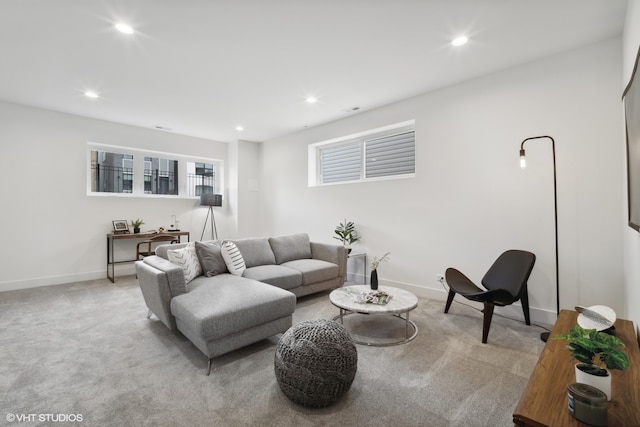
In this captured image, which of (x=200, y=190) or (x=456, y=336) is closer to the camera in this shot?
(x=456, y=336)

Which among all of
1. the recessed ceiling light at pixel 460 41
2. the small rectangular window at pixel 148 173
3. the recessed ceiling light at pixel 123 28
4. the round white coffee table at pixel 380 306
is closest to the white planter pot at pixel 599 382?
the round white coffee table at pixel 380 306

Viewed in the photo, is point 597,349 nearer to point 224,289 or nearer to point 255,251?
point 224,289

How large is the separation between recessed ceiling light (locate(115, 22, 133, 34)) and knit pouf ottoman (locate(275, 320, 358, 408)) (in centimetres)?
277

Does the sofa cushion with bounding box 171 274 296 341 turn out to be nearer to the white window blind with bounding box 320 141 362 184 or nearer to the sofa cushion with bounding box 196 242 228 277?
the sofa cushion with bounding box 196 242 228 277

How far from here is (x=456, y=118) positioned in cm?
352

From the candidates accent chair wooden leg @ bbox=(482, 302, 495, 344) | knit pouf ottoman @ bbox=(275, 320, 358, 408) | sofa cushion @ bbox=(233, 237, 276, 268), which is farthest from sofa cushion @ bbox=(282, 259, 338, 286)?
accent chair wooden leg @ bbox=(482, 302, 495, 344)

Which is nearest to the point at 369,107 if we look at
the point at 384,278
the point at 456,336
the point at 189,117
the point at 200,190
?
the point at 384,278

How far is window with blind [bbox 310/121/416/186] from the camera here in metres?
4.17

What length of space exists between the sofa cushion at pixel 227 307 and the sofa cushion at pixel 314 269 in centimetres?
97

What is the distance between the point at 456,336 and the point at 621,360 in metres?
1.85

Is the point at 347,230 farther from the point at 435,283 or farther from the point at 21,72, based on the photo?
the point at 21,72

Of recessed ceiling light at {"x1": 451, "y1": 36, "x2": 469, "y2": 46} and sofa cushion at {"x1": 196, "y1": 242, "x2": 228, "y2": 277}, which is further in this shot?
sofa cushion at {"x1": 196, "y1": 242, "x2": 228, "y2": 277}

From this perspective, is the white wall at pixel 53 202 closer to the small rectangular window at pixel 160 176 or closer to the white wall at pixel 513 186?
the small rectangular window at pixel 160 176

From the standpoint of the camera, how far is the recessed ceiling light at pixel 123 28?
2367 mm
